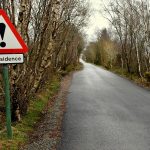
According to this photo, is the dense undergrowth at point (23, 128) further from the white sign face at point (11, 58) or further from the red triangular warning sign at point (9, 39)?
the red triangular warning sign at point (9, 39)

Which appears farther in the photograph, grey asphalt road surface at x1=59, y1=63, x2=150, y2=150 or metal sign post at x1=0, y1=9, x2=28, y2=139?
grey asphalt road surface at x1=59, y1=63, x2=150, y2=150

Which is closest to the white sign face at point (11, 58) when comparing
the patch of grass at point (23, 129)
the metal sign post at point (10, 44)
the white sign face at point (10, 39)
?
the metal sign post at point (10, 44)

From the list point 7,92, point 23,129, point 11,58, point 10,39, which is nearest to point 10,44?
point 10,39

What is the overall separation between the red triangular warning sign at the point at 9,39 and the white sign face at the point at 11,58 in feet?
0.21

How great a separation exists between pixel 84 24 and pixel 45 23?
126 ft

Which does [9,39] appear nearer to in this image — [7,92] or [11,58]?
[11,58]

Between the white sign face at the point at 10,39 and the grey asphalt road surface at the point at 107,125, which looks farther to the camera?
the grey asphalt road surface at the point at 107,125

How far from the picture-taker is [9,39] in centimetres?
755

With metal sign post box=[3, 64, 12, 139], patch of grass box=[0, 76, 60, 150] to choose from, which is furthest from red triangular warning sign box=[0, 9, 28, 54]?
patch of grass box=[0, 76, 60, 150]

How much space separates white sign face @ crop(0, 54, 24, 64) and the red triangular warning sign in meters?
0.06

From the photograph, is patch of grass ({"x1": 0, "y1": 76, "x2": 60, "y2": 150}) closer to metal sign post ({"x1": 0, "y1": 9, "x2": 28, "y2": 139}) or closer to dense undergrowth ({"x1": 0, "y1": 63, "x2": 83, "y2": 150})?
dense undergrowth ({"x1": 0, "y1": 63, "x2": 83, "y2": 150})

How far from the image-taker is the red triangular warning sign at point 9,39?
750 centimetres

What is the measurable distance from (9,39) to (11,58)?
38cm

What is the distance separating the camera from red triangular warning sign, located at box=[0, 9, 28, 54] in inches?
295
